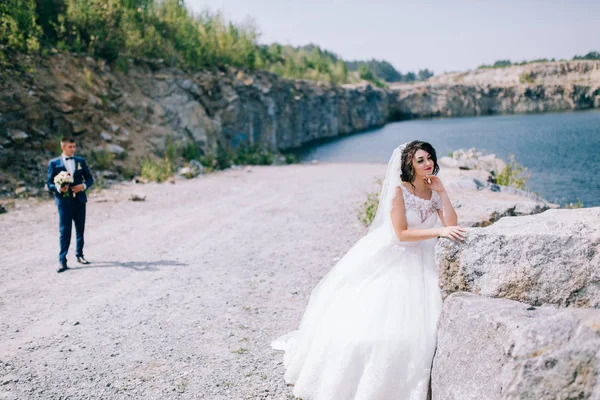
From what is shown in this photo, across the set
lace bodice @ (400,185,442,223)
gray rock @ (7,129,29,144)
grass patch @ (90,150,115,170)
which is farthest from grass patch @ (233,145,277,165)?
lace bodice @ (400,185,442,223)

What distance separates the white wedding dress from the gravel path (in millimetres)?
628

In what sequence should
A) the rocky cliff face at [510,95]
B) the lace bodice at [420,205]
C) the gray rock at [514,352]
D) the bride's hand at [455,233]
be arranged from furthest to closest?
1. the rocky cliff face at [510,95]
2. the lace bodice at [420,205]
3. the bride's hand at [455,233]
4. the gray rock at [514,352]

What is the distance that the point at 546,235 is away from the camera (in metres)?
2.86

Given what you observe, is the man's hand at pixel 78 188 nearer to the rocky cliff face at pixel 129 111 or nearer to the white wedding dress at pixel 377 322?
the white wedding dress at pixel 377 322

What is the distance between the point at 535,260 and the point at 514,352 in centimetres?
81

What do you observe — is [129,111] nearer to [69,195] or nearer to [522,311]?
[69,195]

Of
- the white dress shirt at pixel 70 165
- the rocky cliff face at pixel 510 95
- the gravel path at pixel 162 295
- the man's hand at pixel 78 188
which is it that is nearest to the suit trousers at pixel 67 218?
the man's hand at pixel 78 188

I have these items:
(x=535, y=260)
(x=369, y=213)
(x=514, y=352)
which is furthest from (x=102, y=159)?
Answer: (x=514, y=352)

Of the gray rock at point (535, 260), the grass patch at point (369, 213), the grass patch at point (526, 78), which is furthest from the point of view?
the grass patch at point (526, 78)

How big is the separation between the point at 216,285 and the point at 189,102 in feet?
51.2

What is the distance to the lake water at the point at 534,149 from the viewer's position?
14516 millimetres

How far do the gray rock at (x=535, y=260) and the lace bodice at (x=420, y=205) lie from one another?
50 cm

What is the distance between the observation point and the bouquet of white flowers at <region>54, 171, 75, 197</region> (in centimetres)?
684

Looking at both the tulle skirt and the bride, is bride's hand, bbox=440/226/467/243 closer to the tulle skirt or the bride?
the bride
